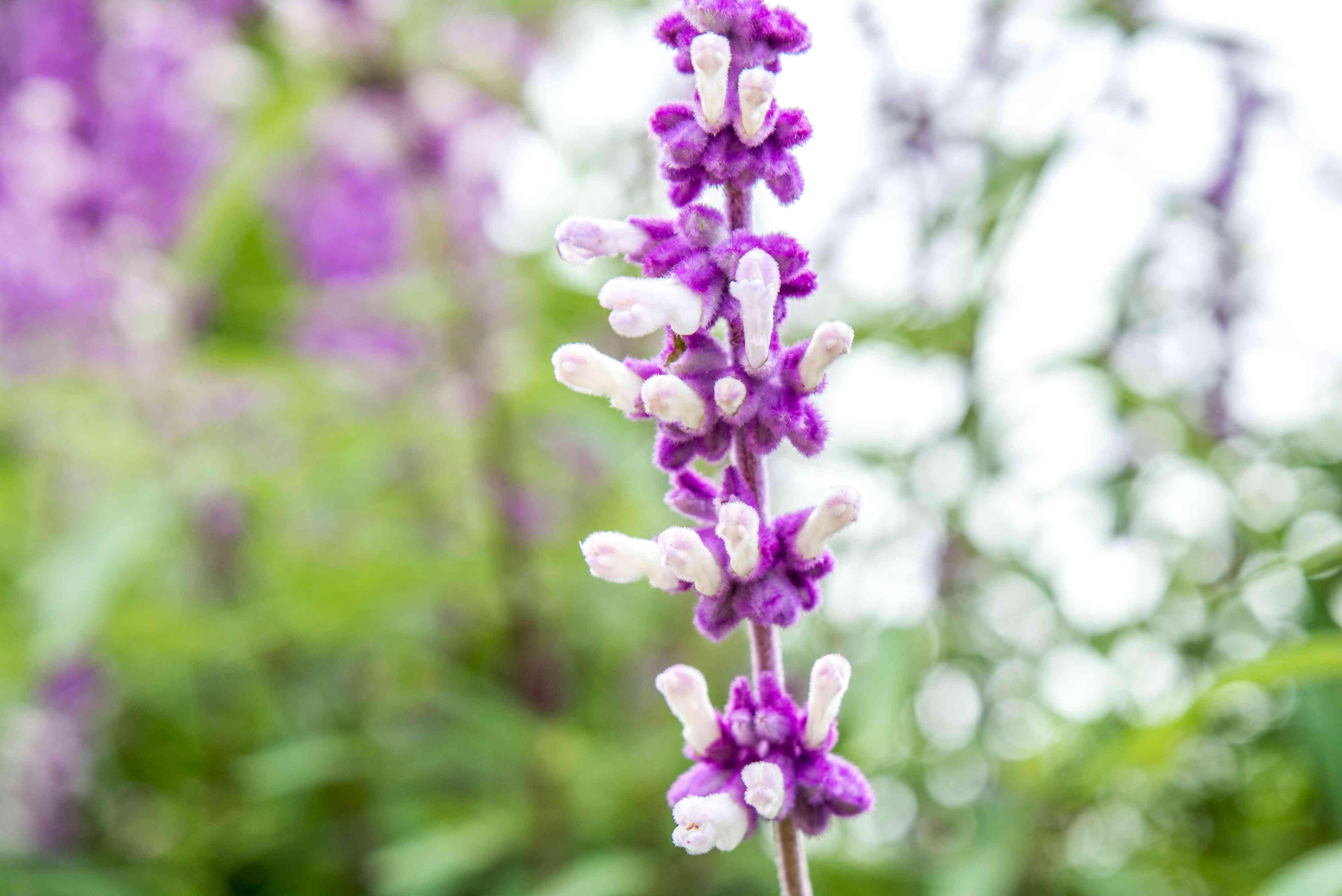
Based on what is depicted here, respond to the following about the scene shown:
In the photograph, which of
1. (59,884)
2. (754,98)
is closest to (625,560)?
(754,98)

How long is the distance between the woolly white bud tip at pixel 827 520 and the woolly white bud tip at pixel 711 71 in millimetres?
219

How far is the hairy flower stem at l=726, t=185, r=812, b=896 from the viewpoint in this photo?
2.05 feet

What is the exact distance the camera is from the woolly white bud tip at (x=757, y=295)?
0.60 meters

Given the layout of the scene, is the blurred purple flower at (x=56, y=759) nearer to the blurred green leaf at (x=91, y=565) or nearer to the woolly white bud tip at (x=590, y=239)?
the blurred green leaf at (x=91, y=565)

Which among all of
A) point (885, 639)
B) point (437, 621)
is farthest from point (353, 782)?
point (885, 639)

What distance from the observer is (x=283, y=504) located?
2.10 meters

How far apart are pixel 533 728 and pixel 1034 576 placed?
0.71m

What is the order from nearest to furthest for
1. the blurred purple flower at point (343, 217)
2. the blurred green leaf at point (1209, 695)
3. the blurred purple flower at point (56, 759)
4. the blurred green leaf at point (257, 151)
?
the blurred green leaf at point (1209, 695) → the blurred green leaf at point (257, 151) → the blurred purple flower at point (56, 759) → the blurred purple flower at point (343, 217)

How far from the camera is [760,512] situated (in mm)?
664

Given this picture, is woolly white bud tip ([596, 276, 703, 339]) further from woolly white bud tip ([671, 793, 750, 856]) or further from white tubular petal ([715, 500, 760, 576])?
woolly white bud tip ([671, 793, 750, 856])

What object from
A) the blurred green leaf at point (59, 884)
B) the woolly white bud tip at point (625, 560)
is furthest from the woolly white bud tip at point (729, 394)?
the blurred green leaf at point (59, 884)

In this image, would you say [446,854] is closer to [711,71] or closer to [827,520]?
[827,520]

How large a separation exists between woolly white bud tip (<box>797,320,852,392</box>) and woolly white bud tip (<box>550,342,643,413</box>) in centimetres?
10

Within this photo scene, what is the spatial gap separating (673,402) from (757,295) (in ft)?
0.24
